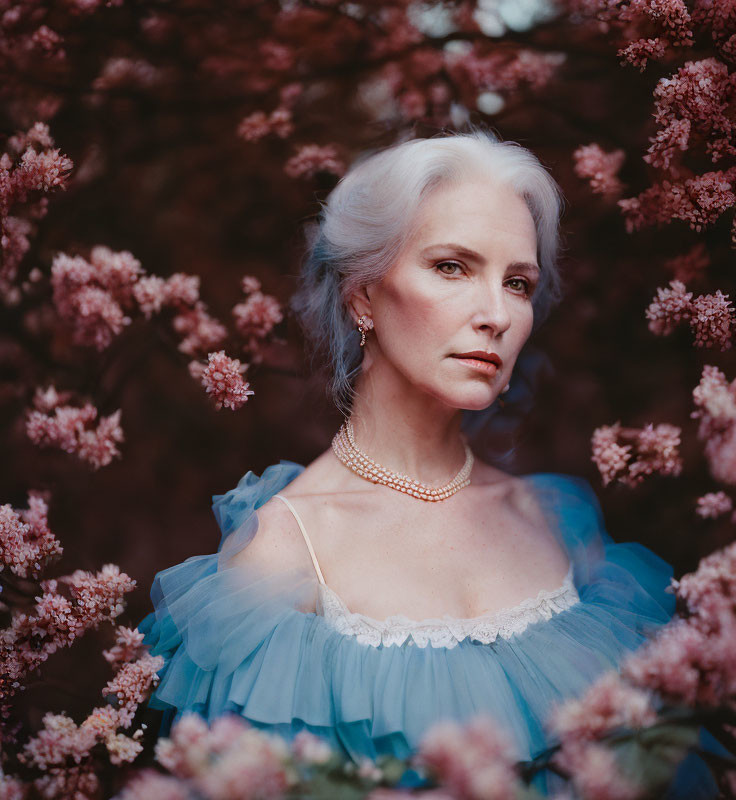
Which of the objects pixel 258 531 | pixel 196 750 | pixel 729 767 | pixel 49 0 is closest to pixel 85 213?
pixel 49 0

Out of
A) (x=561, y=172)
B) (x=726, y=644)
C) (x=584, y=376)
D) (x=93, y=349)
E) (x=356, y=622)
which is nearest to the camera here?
(x=726, y=644)

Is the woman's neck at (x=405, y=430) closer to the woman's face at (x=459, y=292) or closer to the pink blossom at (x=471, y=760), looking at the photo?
the woman's face at (x=459, y=292)

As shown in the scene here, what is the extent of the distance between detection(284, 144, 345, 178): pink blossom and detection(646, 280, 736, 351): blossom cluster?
29.2 inches

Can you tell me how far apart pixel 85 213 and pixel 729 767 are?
142 centimetres

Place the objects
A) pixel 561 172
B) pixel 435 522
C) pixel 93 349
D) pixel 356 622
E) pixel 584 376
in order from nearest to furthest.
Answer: pixel 356 622 → pixel 435 522 → pixel 93 349 → pixel 561 172 → pixel 584 376

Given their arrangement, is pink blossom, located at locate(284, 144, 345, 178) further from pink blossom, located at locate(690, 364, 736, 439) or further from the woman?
pink blossom, located at locate(690, 364, 736, 439)

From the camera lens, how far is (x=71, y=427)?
142cm

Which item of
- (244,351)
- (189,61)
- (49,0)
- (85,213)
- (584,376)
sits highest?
(49,0)

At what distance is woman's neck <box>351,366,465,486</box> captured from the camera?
4.57 feet

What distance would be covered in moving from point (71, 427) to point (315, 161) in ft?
2.48

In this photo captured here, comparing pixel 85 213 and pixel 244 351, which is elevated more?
pixel 85 213

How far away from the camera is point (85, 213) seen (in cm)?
154

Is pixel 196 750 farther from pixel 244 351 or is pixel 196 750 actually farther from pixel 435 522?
pixel 244 351

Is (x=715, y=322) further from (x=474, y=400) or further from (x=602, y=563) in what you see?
(x=602, y=563)
